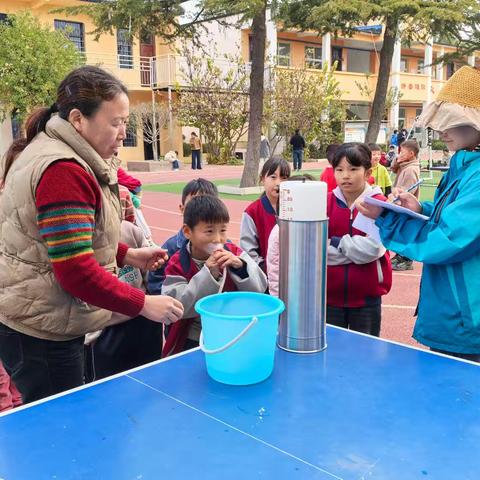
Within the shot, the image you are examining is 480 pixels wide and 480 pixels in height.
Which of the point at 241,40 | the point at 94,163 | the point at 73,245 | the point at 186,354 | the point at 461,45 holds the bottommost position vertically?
the point at 186,354

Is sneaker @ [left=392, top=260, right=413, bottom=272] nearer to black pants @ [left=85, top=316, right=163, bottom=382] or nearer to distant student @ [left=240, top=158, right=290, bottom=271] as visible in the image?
distant student @ [left=240, top=158, right=290, bottom=271]

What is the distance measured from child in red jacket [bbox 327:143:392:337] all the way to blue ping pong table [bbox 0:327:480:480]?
1096mm

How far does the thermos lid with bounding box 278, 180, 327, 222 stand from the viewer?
171cm

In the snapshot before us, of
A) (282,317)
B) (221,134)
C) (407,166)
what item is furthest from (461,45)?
(282,317)

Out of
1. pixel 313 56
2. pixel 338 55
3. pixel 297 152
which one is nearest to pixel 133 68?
pixel 297 152

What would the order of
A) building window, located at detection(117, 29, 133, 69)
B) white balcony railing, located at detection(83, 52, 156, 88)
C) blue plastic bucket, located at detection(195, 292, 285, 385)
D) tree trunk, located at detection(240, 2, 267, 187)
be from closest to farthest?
blue plastic bucket, located at detection(195, 292, 285, 385)
tree trunk, located at detection(240, 2, 267, 187)
white balcony railing, located at detection(83, 52, 156, 88)
building window, located at detection(117, 29, 133, 69)

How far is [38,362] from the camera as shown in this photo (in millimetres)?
1866

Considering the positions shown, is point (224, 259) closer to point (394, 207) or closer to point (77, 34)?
point (394, 207)

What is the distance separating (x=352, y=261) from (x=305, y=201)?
117cm

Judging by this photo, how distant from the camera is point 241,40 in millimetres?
27547

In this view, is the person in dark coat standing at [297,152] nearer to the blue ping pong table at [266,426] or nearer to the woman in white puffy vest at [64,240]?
the woman in white puffy vest at [64,240]

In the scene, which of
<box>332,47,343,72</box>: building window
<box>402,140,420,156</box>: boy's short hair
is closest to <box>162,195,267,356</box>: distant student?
<box>402,140,420,156</box>: boy's short hair

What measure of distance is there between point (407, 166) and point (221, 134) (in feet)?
58.5

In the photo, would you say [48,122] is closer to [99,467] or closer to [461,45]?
[99,467]
